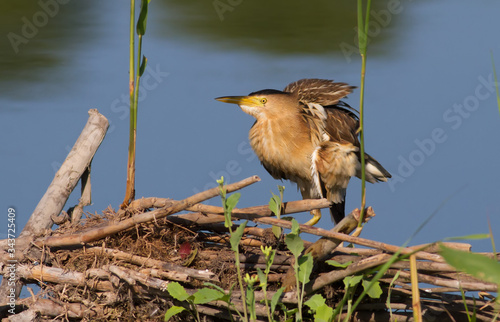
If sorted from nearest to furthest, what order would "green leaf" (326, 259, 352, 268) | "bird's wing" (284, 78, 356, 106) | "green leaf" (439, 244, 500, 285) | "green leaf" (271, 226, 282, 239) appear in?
1. "green leaf" (439, 244, 500, 285)
2. "green leaf" (326, 259, 352, 268)
3. "green leaf" (271, 226, 282, 239)
4. "bird's wing" (284, 78, 356, 106)

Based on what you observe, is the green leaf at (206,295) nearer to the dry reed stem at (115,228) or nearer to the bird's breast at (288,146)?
the dry reed stem at (115,228)

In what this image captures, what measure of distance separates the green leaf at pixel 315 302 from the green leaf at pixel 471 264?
1.28 meters

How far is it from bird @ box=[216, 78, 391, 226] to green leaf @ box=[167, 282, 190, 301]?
61.4 inches

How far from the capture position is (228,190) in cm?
268

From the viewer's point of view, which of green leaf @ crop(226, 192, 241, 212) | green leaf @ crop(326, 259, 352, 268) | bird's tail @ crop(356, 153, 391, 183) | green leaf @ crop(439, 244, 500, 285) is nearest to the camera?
green leaf @ crop(439, 244, 500, 285)

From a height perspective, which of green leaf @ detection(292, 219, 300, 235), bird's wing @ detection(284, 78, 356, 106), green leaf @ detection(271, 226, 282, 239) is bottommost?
green leaf @ detection(271, 226, 282, 239)

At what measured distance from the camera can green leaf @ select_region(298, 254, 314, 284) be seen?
2748mm

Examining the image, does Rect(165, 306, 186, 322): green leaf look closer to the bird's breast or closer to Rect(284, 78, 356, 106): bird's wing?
the bird's breast

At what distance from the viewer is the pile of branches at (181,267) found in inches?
112

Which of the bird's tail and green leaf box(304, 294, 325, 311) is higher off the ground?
the bird's tail

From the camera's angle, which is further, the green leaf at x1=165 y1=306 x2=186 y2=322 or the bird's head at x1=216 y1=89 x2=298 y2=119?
the bird's head at x1=216 y1=89 x2=298 y2=119

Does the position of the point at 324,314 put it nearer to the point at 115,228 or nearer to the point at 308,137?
the point at 115,228

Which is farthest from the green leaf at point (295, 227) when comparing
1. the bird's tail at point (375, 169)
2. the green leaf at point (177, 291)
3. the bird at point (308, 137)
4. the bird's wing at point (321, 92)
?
the bird's tail at point (375, 169)

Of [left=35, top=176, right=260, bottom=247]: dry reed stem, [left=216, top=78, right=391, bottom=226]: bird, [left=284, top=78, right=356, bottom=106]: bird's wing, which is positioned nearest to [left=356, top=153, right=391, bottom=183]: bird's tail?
[left=216, top=78, right=391, bottom=226]: bird
